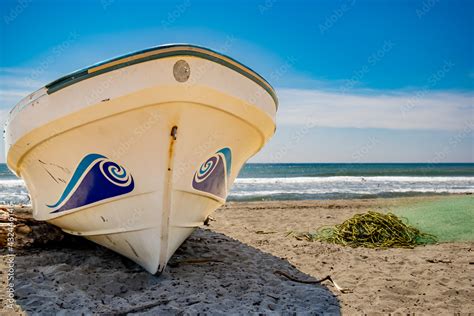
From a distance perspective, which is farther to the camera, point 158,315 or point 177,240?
point 177,240

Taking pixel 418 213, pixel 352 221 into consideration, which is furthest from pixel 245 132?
pixel 418 213

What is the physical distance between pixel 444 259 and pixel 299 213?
545 centimetres

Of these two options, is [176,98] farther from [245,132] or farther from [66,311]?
[66,311]

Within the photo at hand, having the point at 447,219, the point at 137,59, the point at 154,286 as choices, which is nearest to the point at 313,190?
the point at 447,219

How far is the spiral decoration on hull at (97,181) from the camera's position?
11.1 feet

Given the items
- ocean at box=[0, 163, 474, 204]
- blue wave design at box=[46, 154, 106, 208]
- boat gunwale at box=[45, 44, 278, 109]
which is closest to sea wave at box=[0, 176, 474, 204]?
ocean at box=[0, 163, 474, 204]

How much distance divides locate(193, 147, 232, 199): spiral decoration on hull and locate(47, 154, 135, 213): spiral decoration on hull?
2.08ft

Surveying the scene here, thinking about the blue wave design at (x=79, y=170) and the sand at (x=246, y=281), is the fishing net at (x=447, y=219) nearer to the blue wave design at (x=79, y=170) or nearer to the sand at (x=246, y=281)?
the sand at (x=246, y=281)

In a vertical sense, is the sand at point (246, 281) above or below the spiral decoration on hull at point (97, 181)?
below

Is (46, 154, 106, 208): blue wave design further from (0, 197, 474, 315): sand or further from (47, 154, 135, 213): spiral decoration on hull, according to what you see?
(0, 197, 474, 315): sand

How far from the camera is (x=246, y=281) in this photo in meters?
3.88

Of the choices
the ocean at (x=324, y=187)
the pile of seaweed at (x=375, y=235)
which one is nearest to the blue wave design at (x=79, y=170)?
the pile of seaweed at (x=375, y=235)

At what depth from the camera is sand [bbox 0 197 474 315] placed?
324 centimetres

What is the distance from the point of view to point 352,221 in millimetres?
6523
